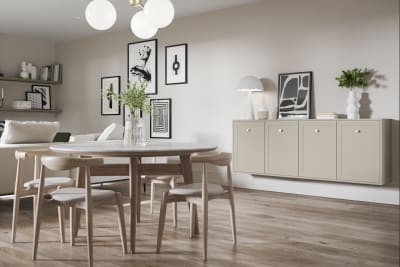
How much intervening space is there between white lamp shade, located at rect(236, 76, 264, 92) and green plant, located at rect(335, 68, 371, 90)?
97cm

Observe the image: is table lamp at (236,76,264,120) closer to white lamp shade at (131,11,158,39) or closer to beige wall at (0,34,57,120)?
white lamp shade at (131,11,158,39)

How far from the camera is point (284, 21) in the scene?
17.4 feet

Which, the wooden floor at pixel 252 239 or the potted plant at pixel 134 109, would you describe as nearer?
the wooden floor at pixel 252 239

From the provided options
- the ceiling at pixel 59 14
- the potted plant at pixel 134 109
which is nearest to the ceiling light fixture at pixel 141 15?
the potted plant at pixel 134 109

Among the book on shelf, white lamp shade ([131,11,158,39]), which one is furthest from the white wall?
white lamp shade ([131,11,158,39])

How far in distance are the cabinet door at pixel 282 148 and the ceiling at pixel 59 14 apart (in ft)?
5.54

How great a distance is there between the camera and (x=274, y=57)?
5.40 m

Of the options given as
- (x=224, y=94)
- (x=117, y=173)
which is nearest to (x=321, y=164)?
(x=224, y=94)

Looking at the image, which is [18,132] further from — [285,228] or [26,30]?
[26,30]

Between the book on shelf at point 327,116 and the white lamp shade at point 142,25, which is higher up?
the white lamp shade at point 142,25

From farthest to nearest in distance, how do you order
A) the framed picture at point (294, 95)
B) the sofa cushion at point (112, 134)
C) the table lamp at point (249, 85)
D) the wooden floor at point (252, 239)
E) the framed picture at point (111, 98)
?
the framed picture at point (111, 98) < the sofa cushion at point (112, 134) < the table lamp at point (249, 85) < the framed picture at point (294, 95) < the wooden floor at point (252, 239)

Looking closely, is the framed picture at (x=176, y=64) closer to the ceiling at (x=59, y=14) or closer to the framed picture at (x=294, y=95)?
the ceiling at (x=59, y=14)

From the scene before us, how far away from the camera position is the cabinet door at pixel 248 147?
5.17m

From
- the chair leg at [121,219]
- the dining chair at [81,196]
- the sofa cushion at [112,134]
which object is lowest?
the chair leg at [121,219]
